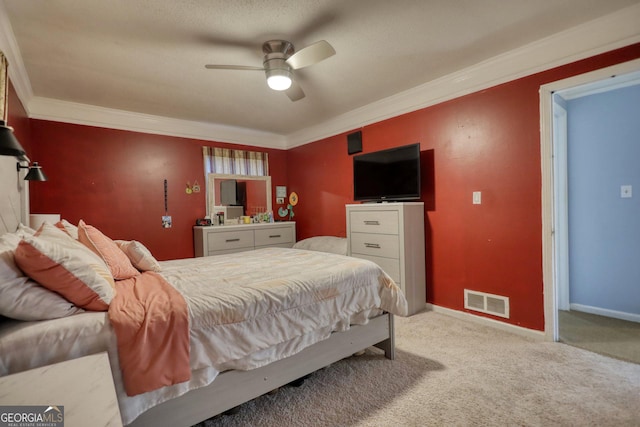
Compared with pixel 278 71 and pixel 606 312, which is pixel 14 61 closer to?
pixel 278 71

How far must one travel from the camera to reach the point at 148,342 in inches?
47.5

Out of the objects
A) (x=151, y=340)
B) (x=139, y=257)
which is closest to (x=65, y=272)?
(x=151, y=340)

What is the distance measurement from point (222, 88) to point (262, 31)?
3.76ft

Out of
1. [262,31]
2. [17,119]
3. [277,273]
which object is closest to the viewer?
[277,273]

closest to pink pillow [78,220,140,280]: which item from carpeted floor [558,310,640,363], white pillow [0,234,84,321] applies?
white pillow [0,234,84,321]

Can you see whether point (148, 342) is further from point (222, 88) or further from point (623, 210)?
point (623, 210)

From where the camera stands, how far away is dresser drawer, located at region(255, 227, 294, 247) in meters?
4.54

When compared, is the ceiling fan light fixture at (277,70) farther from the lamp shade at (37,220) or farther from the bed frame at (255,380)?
the lamp shade at (37,220)

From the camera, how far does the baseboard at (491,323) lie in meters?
2.50

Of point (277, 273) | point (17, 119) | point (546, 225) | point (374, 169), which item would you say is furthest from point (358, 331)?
point (17, 119)

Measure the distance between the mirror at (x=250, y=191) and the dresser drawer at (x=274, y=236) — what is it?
478mm

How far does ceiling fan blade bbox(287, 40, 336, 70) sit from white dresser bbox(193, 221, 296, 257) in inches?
106

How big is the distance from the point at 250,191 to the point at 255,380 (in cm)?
366

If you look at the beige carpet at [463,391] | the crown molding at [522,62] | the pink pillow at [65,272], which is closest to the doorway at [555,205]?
the crown molding at [522,62]
